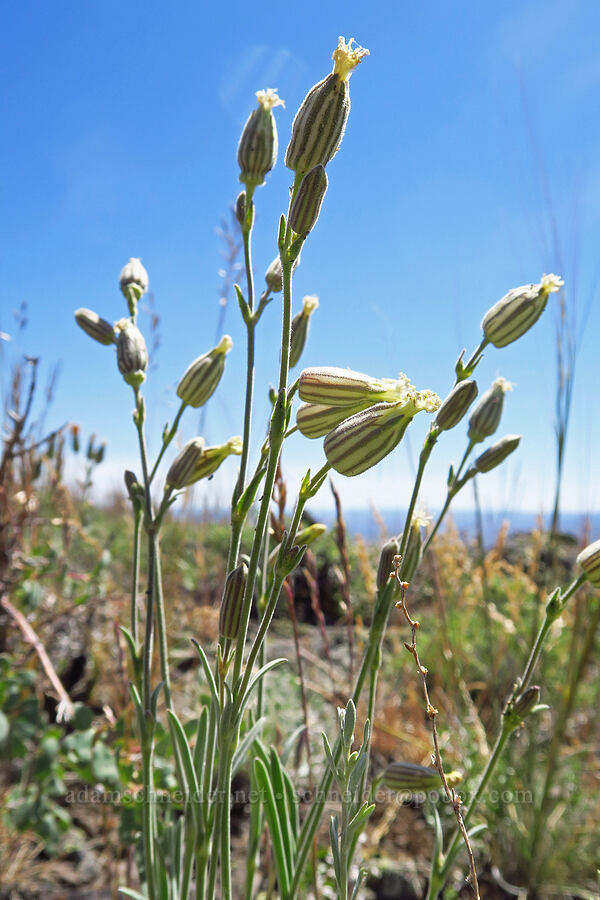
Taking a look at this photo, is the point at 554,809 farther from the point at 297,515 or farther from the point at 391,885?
the point at 297,515

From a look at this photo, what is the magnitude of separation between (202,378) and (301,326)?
178 mm

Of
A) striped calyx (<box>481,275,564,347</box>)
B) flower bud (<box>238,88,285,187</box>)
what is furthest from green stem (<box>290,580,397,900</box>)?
flower bud (<box>238,88,285,187</box>)

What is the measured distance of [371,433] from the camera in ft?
1.99

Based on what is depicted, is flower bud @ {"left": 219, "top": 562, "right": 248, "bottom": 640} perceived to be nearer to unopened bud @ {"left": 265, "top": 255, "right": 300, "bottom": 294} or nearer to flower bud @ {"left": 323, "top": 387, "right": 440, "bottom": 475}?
flower bud @ {"left": 323, "top": 387, "right": 440, "bottom": 475}

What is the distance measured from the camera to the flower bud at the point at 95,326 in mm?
963

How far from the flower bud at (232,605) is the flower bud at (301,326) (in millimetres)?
393

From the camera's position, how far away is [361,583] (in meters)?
4.57

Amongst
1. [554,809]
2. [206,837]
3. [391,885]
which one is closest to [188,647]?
[391,885]

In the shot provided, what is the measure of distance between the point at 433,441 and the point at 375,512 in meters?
1.32

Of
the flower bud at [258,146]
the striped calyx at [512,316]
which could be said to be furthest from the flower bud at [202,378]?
the striped calyx at [512,316]

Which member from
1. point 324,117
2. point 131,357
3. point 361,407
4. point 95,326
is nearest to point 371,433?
point 361,407

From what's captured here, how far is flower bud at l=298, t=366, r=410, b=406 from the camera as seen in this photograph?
23.8 inches

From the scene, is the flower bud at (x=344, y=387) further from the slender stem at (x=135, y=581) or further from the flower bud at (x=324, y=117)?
the slender stem at (x=135, y=581)

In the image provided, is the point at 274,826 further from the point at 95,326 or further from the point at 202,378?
the point at 95,326
